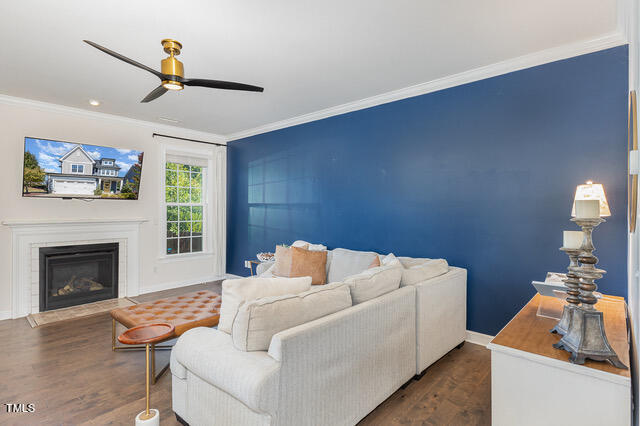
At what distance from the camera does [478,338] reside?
10.3 feet

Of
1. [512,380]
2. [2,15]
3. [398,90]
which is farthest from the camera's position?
[398,90]

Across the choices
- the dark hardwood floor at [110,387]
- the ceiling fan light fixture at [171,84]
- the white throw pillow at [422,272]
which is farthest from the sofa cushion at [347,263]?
the ceiling fan light fixture at [171,84]

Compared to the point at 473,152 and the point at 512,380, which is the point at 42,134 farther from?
the point at 512,380

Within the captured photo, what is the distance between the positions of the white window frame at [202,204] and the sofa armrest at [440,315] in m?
4.32

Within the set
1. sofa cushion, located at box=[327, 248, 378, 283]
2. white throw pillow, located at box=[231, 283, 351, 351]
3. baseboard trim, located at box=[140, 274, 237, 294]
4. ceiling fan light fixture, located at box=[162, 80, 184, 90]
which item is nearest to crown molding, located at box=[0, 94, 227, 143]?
baseboard trim, located at box=[140, 274, 237, 294]

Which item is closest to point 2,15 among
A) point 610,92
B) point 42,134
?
point 42,134

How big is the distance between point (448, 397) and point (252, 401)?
1.55 m

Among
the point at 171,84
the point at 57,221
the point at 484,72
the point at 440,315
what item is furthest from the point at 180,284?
the point at 484,72

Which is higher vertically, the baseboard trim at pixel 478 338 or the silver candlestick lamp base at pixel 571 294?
the silver candlestick lamp base at pixel 571 294

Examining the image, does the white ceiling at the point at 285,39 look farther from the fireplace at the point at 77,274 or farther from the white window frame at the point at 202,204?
the fireplace at the point at 77,274

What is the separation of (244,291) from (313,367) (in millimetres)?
539

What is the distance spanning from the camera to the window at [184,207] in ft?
17.8

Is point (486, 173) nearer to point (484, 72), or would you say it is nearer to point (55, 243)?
point (484, 72)

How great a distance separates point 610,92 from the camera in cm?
252
